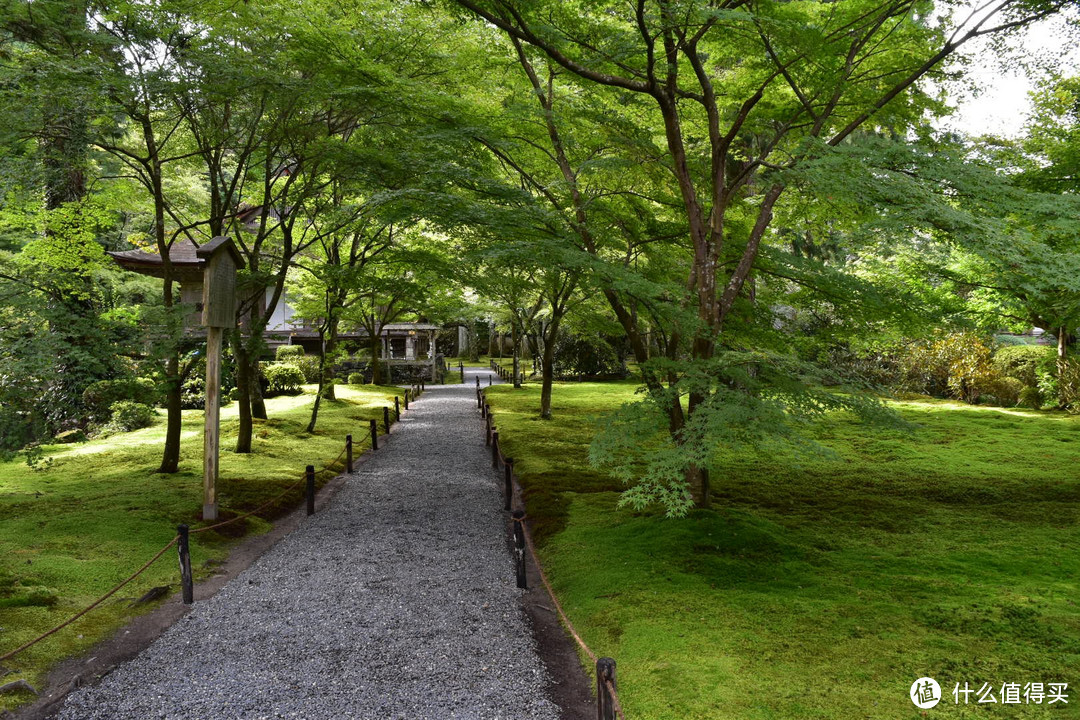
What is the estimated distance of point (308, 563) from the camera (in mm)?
7637

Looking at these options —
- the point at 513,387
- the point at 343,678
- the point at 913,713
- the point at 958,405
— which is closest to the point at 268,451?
the point at 343,678

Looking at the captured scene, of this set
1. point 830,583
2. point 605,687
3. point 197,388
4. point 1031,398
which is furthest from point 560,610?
point 1031,398

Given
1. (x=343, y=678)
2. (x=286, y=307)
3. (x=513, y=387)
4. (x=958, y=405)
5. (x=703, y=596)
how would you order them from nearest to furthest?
1. (x=343, y=678)
2. (x=703, y=596)
3. (x=958, y=405)
4. (x=513, y=387)
5. (x=286, y=307)

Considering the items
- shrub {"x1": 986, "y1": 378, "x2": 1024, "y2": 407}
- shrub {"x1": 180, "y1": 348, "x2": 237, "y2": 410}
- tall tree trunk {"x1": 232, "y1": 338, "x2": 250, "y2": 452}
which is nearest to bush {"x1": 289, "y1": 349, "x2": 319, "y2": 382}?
shrub {"x1": 180, "y1": 348, "x2": 237, "y2": 410}

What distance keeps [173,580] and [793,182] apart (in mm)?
8544

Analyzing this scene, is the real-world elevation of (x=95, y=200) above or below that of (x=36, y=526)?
above

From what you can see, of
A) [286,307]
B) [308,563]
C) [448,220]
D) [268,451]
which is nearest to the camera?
[308,563]

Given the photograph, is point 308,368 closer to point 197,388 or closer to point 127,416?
point 197,388

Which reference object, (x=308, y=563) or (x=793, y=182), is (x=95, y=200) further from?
(x=793, y=182)

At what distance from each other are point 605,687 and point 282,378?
2366cm

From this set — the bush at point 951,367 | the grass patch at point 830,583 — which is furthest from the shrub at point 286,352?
the bush at point 951,367

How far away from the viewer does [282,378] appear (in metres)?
24.4

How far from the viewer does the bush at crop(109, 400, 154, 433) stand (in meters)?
15.9

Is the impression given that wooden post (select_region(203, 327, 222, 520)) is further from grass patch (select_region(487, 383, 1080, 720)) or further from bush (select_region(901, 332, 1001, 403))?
bush (select_region(901, 332, 1001, 403))
